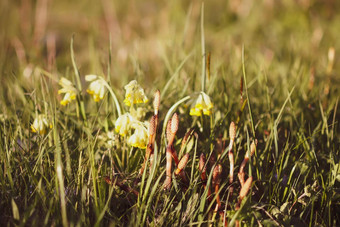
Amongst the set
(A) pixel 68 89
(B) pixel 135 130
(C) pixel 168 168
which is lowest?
(C) pixel 168 168

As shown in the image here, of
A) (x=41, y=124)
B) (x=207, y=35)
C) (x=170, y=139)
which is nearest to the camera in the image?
(x=170, y=139)

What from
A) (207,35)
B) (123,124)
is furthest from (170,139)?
(207,35)

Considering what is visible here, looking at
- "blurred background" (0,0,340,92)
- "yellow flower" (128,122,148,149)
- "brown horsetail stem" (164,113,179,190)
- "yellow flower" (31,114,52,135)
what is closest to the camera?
"brown horsetail stem" (164,113,179,190)

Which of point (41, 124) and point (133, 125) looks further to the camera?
point (41, 124)

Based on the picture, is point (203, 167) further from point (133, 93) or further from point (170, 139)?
point (133, 93)

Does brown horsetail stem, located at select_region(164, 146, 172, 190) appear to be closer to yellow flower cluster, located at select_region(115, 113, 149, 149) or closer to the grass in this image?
the grass

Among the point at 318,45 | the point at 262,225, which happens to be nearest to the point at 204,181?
the point at 262,225

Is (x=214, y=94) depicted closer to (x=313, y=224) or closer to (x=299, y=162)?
(x=299, y=162)

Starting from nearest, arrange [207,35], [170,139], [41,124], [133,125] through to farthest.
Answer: [170,139] < [133,125] < [41,124] < [207,35]

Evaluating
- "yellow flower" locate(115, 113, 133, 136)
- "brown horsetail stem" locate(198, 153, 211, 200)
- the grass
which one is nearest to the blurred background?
the grass
